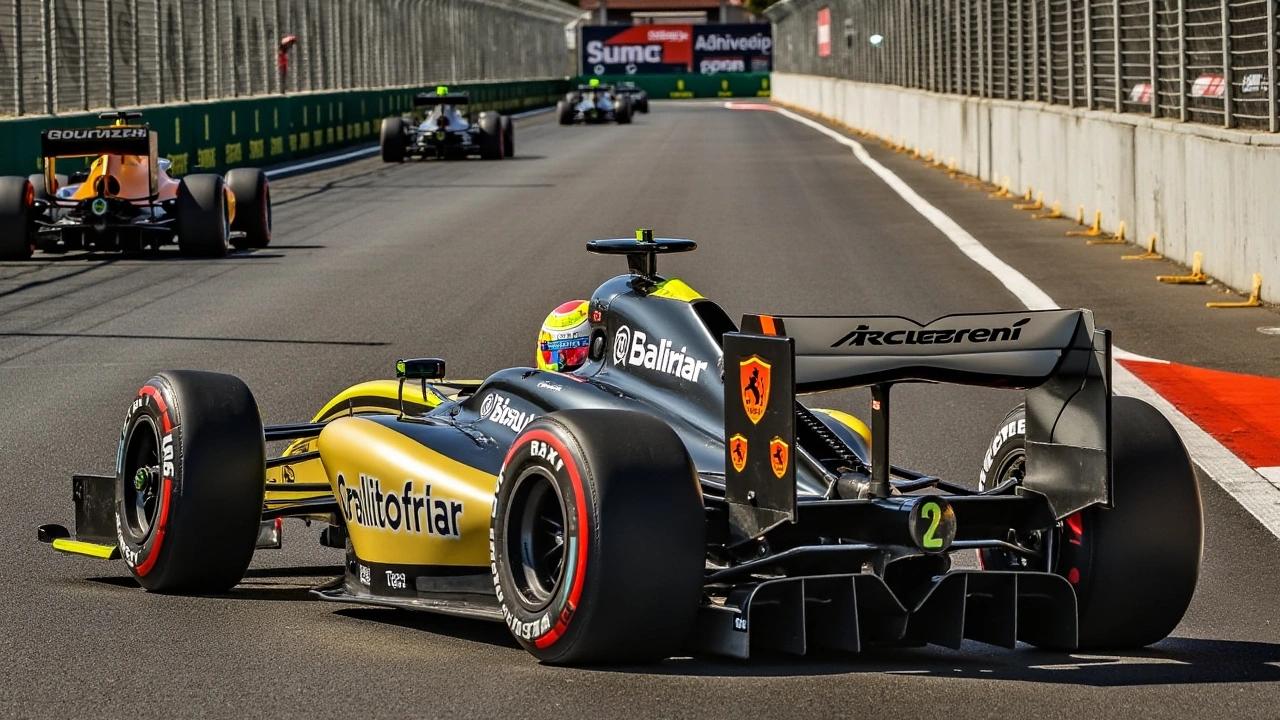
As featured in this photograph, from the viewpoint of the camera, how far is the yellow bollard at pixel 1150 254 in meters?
18.3

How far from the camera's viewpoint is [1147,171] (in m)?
18.9

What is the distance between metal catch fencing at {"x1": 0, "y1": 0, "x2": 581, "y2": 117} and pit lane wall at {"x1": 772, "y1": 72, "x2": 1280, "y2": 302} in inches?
469

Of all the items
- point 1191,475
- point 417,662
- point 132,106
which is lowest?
point 417,662

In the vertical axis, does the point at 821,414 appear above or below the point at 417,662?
above

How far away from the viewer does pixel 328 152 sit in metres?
43.4

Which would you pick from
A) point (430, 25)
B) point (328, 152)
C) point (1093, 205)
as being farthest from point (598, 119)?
point (1093, 205)

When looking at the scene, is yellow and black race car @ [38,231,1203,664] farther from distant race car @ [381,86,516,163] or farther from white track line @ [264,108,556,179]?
distant race car @ [381,86,516,163]

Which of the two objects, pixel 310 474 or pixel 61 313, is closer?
pixel 310 474

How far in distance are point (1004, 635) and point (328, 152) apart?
39.0m

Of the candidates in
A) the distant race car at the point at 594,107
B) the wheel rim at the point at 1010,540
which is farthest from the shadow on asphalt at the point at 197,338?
the distant race car at the point at 594,107

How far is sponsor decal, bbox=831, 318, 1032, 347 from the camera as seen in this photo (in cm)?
524

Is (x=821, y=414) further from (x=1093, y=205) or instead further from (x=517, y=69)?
(x=517, y=69)

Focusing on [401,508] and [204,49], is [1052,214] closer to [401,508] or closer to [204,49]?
[204,49]

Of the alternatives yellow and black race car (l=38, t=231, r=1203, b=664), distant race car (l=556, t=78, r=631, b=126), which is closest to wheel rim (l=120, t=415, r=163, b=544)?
yellow and black race car (l=38, t=231, r=1203, b=664)
